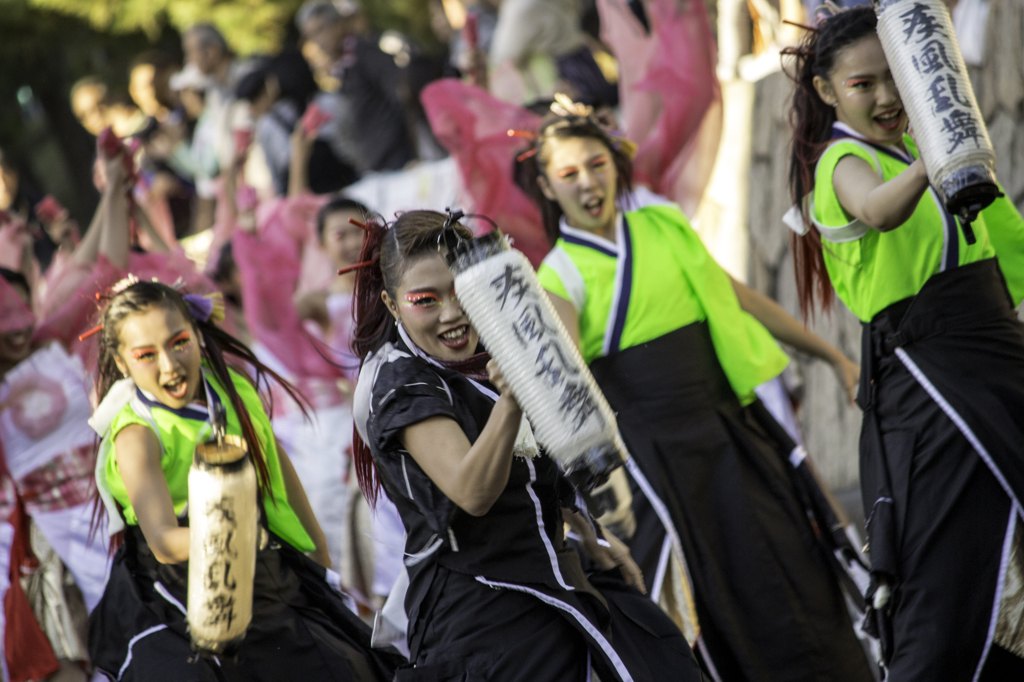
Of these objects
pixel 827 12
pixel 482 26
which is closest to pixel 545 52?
pixel 482 26

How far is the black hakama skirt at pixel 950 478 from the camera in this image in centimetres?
278

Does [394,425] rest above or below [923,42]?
below

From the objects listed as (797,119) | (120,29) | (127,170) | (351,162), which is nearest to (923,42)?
(797,119)

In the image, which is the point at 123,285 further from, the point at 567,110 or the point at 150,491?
the point at 567,110

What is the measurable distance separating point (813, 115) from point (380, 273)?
127 centimetres

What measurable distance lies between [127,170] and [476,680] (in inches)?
134

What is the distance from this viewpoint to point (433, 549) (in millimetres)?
2521

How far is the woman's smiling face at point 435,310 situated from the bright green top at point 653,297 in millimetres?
1139

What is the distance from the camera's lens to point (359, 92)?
7.85 meters

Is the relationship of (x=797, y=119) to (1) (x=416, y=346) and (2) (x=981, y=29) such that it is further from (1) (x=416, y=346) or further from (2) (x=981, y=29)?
(2) (x=981, y=29)

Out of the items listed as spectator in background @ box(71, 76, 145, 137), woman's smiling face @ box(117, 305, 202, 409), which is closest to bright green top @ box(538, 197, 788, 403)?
woman's smiling face @ box(117, 305, 202, 409)

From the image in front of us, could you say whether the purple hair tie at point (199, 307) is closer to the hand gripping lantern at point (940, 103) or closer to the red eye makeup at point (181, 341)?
the red eye makeup at point (181, 341)

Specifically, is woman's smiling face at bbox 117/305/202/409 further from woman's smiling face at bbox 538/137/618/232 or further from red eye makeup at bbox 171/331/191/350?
woman's smiling face at bbox 538/137/618/232

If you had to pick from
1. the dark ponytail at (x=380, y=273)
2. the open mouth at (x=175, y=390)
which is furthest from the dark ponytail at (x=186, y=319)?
the dark ponytail at (x=380, y=273)
